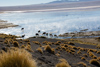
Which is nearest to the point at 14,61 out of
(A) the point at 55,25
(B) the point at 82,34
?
(B) the point at 82,34

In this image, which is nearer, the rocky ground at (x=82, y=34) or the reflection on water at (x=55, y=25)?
the rocky ground at (x=82, y=34)

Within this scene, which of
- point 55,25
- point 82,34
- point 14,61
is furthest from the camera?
point 55,25

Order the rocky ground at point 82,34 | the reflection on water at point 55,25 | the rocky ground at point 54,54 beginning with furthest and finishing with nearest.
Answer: the reflection on water at point 55,25, the rocky ground at point 82,34, the rocky ground at point 54,54

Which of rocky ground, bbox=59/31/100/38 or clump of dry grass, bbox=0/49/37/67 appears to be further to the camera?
rocky ground, bbox=59/31/100/38

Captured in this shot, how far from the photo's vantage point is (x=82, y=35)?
3944 centimetres

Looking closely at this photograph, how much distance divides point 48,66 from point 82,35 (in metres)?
32.4

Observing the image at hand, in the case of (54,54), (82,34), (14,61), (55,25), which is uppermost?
(14,61)

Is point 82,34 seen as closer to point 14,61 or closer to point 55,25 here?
point 55,25

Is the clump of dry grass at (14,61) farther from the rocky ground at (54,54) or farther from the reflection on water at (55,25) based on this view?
the reflection on water at (55,25)

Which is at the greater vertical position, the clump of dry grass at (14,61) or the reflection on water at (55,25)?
the clump of dry grass at (14,61)

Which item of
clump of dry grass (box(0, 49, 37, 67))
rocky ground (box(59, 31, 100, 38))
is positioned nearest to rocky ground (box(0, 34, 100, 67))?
clump of dry grass (box(0, 49, 37, 67))

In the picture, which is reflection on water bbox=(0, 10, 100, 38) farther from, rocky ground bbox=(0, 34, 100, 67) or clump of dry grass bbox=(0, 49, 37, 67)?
clump of dry grass bbox=(0, 49, 37, 67)

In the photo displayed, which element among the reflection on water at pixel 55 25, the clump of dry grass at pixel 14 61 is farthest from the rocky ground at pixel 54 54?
the reflection on water at pixel 55 25

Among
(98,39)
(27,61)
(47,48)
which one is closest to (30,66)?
(27,61)
